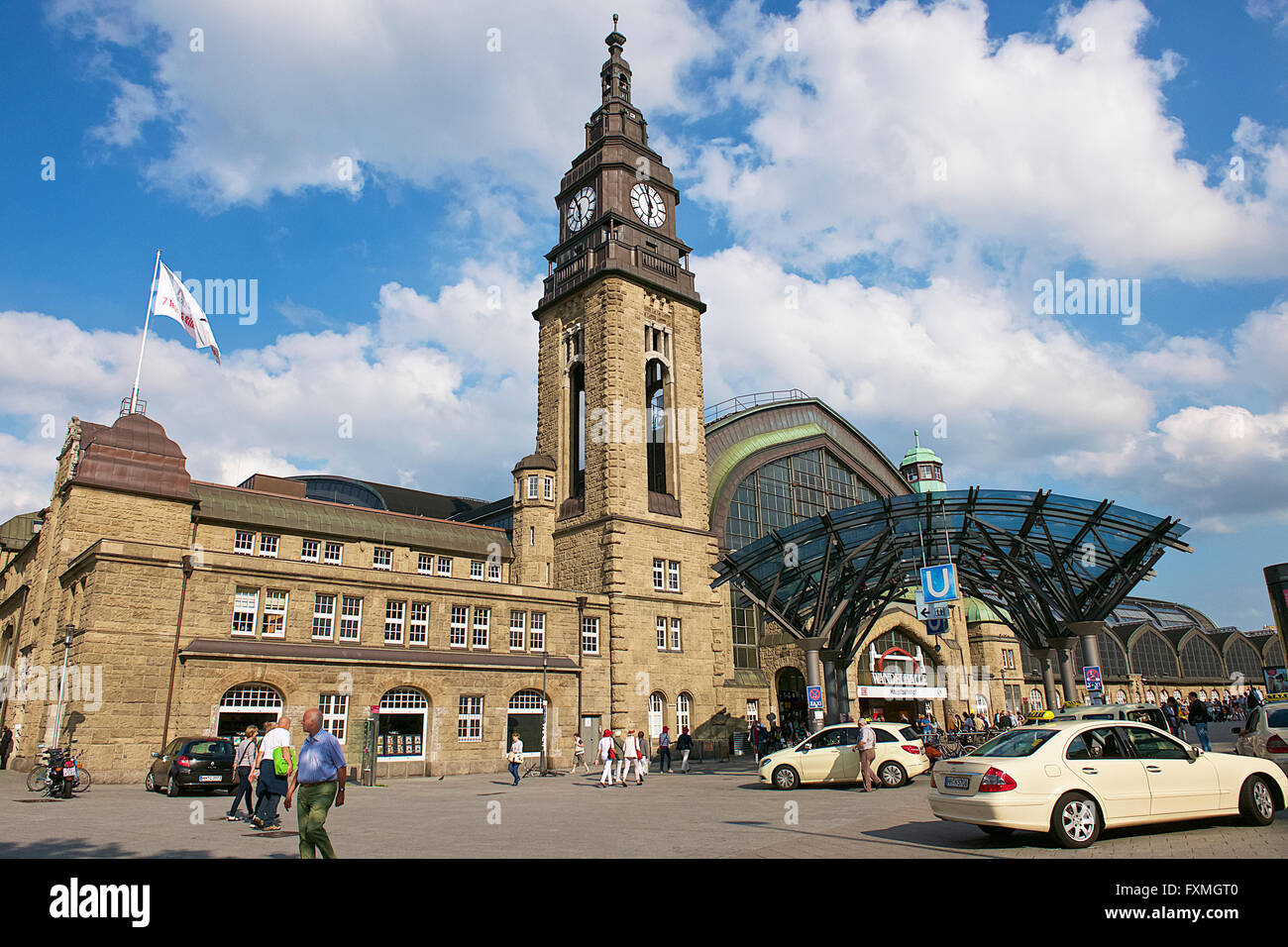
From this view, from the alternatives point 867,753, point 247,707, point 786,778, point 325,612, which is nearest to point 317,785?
point 867,753

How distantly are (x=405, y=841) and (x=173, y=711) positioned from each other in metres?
19.0

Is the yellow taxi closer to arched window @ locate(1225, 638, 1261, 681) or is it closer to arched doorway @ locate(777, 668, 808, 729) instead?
arched doorway @ locate(777, 668, 808, 729)

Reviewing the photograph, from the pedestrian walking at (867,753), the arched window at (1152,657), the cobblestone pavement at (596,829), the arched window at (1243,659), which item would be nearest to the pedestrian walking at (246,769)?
the cobblestone pavement at (596,829)

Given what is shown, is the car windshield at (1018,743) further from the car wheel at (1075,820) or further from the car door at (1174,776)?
the car door at (1174,776)

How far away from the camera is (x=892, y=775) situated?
69.9 feet

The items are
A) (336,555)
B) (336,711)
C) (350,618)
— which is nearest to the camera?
(336,711)

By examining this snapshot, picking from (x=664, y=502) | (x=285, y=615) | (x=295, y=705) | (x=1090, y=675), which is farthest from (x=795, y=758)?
(x=664, y=502)

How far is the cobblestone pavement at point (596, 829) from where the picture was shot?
10.7m

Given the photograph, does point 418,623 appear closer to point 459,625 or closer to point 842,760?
point 459,625

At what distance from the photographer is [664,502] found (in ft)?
141

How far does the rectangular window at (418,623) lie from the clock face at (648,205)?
25.1 meters

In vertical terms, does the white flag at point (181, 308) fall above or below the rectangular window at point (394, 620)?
above

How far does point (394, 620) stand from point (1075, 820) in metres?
27.7
